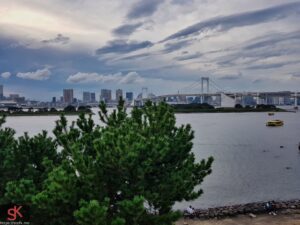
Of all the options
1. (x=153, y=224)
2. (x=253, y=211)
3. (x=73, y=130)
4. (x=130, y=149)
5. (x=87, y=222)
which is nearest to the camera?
(x=87, y=222)

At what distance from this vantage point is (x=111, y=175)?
13211 millimetres

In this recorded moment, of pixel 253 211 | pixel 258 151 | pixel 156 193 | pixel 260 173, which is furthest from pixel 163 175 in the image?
pixel 258 151

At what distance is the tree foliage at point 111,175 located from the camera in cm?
1250

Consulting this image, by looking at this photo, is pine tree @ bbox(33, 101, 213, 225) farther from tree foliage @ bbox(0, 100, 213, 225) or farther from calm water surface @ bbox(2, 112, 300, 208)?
calm water surface @ bbox(2, 112, 300, 208)

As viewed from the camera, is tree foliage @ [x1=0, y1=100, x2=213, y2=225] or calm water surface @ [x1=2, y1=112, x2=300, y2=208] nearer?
tree foliage @ [x1=0, y1=100, x2=213, y2=225]

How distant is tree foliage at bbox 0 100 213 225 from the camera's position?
12500mm

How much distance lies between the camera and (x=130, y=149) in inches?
497

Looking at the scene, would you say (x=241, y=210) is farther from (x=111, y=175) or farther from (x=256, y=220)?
(x=111, y=175)

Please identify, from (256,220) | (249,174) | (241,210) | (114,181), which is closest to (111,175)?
(114,181)

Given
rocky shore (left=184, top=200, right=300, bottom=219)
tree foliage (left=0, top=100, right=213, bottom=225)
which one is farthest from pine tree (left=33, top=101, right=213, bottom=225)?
rocky shore (left=184, top=200, right=300, bottom=219)

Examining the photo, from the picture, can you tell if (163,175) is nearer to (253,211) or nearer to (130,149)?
(130,149)

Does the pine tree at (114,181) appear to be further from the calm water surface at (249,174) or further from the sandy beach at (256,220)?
the calm water surface at (249,174)

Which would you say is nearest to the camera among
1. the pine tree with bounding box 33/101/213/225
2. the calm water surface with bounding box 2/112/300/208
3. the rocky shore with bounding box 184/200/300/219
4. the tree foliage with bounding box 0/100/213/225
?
the pine tree with bounding box 33/101/213/225

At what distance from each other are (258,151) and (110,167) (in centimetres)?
6415
